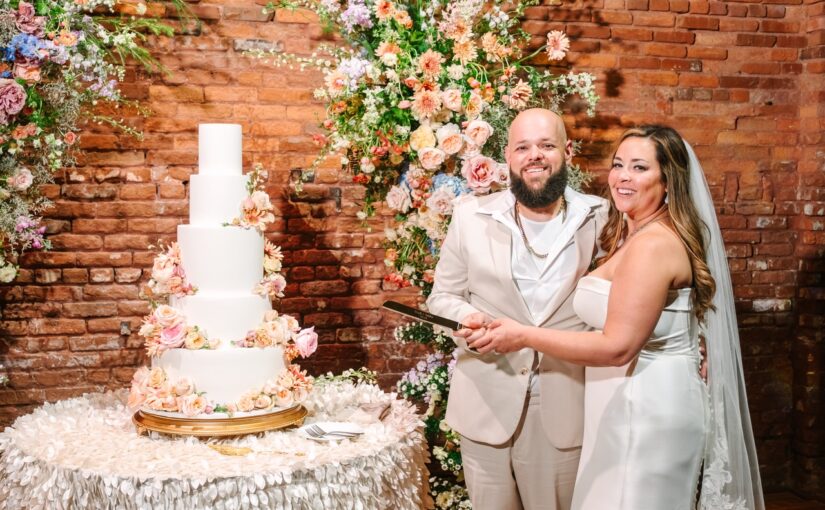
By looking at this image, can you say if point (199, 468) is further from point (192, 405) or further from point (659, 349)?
point (659, 349)

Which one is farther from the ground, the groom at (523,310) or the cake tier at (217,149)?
the cake tier at (217,149)

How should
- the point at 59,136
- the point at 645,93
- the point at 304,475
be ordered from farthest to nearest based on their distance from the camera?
1. the point at 645,93
2. the point at 59,136
3. the point at 304,475

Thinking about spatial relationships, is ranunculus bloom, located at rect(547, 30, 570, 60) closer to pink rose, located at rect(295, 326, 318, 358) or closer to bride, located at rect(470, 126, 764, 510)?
bride, located at rect(470, 126, 764, 510)

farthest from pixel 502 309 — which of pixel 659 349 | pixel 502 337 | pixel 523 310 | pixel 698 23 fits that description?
pixel 698 23

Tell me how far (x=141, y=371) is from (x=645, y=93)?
308 cm

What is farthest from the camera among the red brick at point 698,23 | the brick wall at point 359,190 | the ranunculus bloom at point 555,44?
the red brick at point 698,23

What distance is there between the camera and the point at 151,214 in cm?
403

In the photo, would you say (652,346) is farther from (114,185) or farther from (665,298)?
(114,185)

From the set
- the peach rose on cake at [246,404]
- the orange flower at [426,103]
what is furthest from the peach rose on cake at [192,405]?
the orange flower at [426,103]

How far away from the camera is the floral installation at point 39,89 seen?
312 cm

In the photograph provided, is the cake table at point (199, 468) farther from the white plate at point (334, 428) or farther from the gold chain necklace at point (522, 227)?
the gold chain necklace at point (522, 227)

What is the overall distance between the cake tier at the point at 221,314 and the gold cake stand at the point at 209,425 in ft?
0.82

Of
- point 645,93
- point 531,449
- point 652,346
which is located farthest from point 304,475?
point 645,93

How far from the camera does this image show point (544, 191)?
8.99 feet
